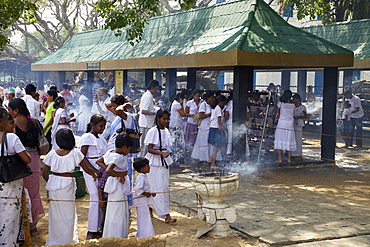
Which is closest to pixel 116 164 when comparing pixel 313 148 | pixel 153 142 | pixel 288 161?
pixel 153 142

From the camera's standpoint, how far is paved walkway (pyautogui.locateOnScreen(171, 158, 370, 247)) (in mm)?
6117

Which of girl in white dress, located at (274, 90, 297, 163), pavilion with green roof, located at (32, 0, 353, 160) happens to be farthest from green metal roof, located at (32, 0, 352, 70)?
girl in white dress, located at (274, 90, 297, 163)

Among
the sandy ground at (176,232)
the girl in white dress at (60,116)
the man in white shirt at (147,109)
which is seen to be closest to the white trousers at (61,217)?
the sandy ground at (176,232)

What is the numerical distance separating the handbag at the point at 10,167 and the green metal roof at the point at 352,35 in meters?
12.5

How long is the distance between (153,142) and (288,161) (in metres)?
5.53

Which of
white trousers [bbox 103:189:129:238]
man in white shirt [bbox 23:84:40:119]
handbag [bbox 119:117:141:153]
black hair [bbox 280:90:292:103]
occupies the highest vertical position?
black hair [bbox 280:90:292:103]

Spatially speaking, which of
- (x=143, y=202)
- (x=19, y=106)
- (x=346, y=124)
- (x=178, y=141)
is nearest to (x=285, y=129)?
(x=178, y=141)

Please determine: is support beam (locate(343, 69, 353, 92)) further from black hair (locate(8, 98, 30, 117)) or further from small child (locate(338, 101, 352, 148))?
black hair (locate(8, 98, 30, 117))

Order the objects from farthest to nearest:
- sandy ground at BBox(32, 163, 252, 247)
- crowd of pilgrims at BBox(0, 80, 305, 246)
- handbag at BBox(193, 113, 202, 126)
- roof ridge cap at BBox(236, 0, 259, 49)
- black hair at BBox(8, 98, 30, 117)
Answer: handbag at BBox(193, 113, 202, 126), roof ridge cap at BBox(236, 0, 259, 49), black hair at BBox(8, 98, 30, 117), sandy ground at BBox(32, 163, 252, 247), crowd of pilgrims at BBox(0, 80, 305, 246)

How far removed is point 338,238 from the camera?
19.9 feet

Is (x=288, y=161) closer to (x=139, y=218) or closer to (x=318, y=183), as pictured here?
(x=318, y=183)

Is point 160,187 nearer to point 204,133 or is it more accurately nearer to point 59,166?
point 59,166

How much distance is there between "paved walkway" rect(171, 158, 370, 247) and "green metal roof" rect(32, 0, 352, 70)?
8.44ft

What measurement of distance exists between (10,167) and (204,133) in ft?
22.7
